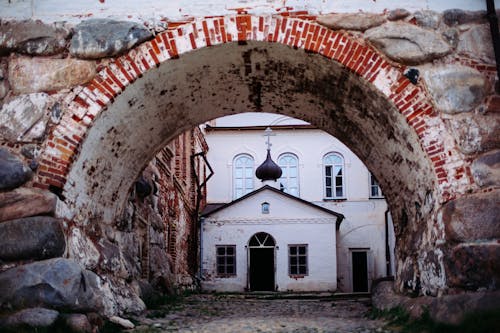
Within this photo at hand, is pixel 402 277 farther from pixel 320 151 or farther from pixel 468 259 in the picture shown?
pixel 320 151

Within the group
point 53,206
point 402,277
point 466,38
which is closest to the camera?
point 53,206

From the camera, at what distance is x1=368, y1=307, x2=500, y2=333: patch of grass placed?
17.2 ft

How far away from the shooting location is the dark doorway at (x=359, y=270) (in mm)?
24625

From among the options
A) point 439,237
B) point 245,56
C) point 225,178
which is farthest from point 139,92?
point 225,178

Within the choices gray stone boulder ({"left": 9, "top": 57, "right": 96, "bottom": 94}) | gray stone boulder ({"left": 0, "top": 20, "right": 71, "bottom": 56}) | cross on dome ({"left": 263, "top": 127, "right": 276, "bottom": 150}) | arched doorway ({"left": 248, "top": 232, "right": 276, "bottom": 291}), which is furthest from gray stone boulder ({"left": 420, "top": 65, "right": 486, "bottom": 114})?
cross on dome ({"left": 263, "top": 127, "right": 276, "bottom": 150})

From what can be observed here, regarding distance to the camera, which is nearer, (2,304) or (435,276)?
(2,304)

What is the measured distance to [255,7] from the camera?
22.7 ft

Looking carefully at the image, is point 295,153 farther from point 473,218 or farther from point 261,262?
point 473,218

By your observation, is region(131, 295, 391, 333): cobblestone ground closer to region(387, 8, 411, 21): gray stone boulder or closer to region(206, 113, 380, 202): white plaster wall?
region(387, 8, 411, 21): gray stone boulder

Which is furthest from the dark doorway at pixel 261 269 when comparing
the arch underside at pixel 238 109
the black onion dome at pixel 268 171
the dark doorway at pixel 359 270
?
the arch underside at pixel 238 109

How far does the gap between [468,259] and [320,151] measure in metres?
20.8

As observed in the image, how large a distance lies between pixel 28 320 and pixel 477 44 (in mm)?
5364

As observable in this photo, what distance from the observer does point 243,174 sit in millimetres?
27250

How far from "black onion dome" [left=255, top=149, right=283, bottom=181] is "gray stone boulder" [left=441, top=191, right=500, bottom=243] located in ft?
61.1
